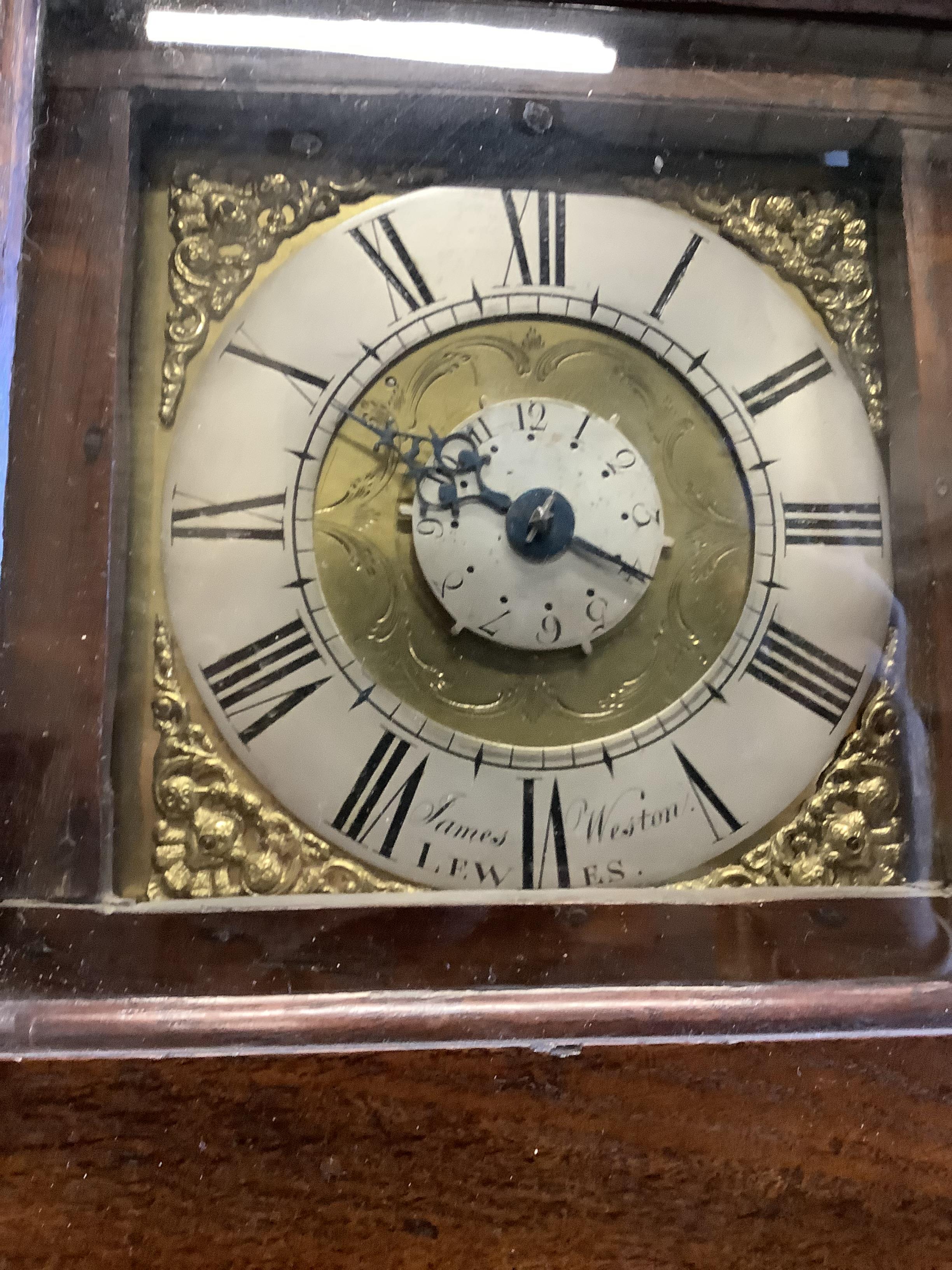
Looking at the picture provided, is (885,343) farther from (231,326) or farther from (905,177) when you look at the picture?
(231,326)

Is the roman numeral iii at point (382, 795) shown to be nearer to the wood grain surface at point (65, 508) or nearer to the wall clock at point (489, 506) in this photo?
the wall clock at point (489, 506)

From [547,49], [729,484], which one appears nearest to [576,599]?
[729,484]

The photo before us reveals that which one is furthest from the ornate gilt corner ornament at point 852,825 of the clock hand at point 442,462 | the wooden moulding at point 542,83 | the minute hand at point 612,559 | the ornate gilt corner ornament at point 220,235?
the ornate gilt corner ornament at point 220,235

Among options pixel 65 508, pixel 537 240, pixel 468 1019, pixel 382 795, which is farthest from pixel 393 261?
pixel 468 1019

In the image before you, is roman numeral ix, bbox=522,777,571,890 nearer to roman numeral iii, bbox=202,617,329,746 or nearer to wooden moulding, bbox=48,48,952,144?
roman numeral iii, bbox=202,617,329,746

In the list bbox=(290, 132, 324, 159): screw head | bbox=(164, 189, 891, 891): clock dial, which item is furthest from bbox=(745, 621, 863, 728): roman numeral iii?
bbox=(290, 132, 324, 159): screw head

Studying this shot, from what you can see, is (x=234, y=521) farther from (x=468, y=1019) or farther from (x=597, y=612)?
(x=468, y=1019)
